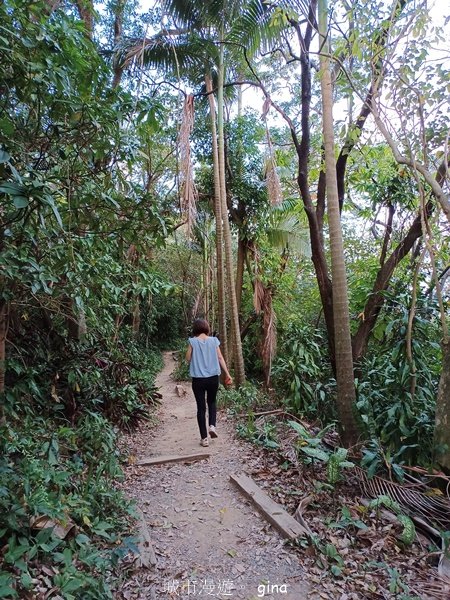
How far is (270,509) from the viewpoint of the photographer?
2973 mm

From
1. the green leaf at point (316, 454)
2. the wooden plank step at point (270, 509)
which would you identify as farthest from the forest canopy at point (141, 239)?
the wooden plank step at point (270, 509)

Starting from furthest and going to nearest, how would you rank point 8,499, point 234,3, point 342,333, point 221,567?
point 234,3 < point 342,333 < point 221,567 < point 8,499

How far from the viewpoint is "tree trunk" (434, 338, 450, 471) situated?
10.5 feet

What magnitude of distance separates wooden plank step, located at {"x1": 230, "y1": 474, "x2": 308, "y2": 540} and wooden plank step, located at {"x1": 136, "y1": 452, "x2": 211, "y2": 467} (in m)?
0.66

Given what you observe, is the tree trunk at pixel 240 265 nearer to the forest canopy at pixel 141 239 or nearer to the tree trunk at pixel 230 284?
the forest canopy at pixel 141 239

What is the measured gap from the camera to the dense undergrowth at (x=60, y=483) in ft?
6.54

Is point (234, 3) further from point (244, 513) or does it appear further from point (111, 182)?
point (244, 513)

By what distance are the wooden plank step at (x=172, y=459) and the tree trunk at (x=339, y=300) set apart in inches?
63.8

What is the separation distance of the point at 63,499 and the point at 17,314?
6.62ft

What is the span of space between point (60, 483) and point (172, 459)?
5.46ft

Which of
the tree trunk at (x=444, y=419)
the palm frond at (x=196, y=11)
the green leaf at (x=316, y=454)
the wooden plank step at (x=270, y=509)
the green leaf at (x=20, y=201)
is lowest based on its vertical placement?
the wooden plank step at (x=270, y=509)

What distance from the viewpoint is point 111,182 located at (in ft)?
10.0

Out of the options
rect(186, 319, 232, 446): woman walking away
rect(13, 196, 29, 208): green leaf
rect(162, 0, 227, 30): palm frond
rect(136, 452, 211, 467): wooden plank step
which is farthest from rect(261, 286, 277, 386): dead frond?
rect(13, 196, 29, 208): green leaf

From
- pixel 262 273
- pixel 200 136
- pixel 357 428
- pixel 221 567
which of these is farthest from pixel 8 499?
pixel 200 136
